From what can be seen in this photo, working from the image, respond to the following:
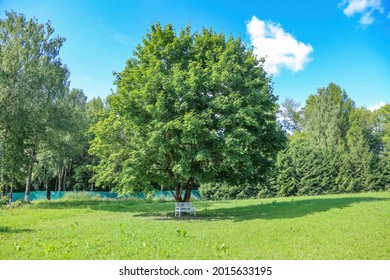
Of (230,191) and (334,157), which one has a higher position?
(334,157)

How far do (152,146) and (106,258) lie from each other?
29.0ft

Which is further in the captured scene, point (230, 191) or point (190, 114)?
point (230, 191)

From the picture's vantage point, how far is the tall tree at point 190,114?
1564cm

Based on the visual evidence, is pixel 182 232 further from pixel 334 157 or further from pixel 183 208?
pixel 334 157

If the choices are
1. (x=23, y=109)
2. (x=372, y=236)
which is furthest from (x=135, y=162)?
(x=23, y=109)

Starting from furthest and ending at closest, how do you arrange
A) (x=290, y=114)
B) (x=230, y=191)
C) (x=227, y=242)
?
1. (x=290, y=114)
2. (x=230, y=191)
3. (x=227, y=242)

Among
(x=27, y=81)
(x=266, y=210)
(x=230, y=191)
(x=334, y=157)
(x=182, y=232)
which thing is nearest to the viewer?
(x=182, y=232)

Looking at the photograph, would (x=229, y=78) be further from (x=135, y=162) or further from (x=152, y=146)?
(x=135, y=162)

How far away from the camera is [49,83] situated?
28.5 m

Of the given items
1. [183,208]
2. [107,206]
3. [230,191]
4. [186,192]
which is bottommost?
[107,206]

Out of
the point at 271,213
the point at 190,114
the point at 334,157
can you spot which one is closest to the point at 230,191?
the point at 334,157

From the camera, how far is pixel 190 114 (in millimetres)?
14891

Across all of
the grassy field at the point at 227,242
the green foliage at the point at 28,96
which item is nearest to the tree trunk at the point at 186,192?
the grassy field at the point at 227,242

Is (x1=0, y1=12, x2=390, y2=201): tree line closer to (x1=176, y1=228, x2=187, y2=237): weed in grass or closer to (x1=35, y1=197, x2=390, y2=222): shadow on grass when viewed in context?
(x1=35, y1=197, x2=390, y2=222): shadow on grass
